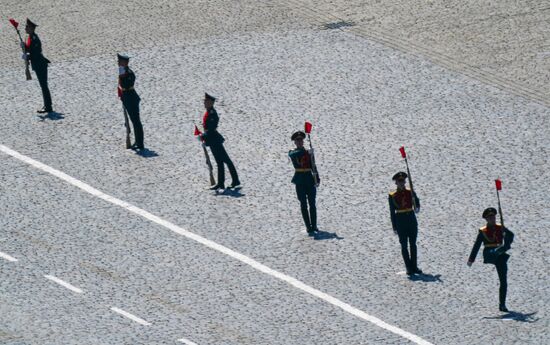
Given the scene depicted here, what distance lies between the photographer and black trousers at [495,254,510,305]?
25.0m

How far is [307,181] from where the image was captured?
91.2 feet

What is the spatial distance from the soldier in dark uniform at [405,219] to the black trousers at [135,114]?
668 cm

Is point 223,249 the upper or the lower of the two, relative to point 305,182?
lower

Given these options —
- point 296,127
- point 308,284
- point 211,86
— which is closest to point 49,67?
point 211,86

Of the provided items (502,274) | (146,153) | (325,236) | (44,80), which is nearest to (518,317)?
(502,274)

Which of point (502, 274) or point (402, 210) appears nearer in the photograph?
point (502, 274)

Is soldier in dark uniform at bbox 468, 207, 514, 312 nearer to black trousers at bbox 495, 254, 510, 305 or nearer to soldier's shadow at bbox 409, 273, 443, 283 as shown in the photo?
black trousers at bbox 495, 254, 510, 305

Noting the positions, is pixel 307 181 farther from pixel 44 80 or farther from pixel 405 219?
pixel 44 80

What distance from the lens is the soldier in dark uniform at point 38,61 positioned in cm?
3238

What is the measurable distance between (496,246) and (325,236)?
368 centimetres

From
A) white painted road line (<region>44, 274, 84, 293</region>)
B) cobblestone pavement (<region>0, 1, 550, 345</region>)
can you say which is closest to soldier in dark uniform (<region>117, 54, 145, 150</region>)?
cobblestone pavement (<region>0, 1, 550, 345</region>)

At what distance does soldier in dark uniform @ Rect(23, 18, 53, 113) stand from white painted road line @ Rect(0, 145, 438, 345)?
5.81ft

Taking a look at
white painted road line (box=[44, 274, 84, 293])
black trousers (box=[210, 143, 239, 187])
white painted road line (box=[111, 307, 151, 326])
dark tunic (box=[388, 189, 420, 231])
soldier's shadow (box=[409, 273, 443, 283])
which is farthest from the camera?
black trousers (box=[210, 143, 239, 187])

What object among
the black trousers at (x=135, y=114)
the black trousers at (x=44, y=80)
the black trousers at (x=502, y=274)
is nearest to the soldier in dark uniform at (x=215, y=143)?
the black trousers at (x=135, y=114)
